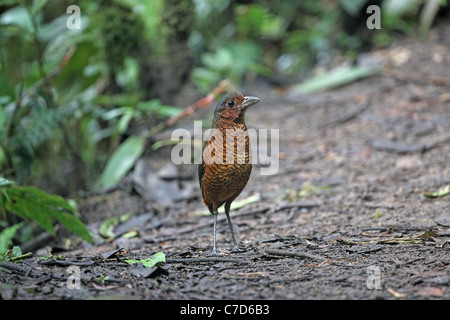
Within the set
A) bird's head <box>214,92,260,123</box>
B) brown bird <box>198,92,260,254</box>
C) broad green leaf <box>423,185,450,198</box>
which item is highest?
bird's head <box>214,92,260,123</box>

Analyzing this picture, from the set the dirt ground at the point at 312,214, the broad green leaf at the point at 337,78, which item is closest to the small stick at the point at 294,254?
the dirt ground at the point at 312,214

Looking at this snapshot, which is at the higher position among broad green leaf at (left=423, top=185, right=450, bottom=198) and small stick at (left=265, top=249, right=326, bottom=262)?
broad green leaf at (left=423, top=185, right=450, bottom=198)

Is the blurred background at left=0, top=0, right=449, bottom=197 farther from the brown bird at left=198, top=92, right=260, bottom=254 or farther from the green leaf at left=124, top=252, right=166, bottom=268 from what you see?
the green leaf at left=124, top=252, right=166, bottom=268

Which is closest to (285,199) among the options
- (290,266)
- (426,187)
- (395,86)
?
(426,187)

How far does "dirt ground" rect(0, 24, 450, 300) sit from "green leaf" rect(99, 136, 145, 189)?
0.42ft

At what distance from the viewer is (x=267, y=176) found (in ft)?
18.9

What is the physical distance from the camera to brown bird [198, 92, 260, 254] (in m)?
3.60

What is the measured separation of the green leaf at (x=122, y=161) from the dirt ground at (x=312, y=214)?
0.13m

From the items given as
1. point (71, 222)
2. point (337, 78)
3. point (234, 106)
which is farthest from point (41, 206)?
point (337, 78)

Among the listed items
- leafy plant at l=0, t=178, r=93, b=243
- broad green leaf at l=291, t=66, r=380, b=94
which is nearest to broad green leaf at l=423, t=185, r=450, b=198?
leafy plant at l=0, t=178, r=93, b=243

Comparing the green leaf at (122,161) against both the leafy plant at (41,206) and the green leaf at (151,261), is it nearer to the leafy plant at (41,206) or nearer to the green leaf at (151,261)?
the leafy plant at (41,206)

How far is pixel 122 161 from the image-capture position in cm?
613

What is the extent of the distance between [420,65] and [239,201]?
14.5 feet

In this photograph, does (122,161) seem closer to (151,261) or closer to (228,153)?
(228,153)
